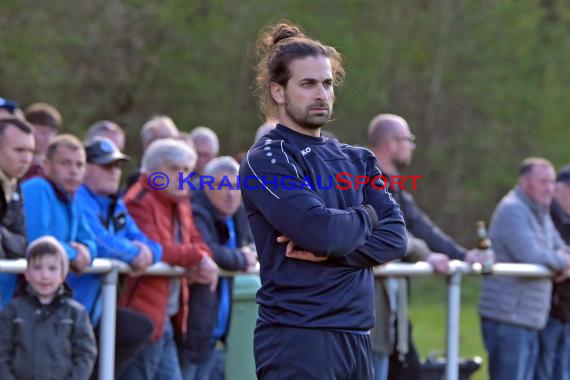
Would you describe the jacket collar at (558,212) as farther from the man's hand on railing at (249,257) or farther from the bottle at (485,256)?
the man's hand on railing at (249,257)

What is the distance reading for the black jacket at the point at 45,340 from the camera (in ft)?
21.5

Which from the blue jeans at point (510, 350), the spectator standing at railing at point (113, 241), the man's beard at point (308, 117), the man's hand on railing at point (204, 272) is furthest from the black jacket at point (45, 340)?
the blue jeans at point (510, 350)

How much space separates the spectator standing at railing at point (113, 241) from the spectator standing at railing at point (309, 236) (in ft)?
8.06

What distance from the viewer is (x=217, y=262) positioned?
7859 millimetres

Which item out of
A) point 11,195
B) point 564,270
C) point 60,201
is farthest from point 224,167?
point 564,270

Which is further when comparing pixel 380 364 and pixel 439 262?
pixel 439 262

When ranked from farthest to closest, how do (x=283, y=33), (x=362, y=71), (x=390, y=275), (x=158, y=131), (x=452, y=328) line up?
1. (x=362, y=71)
2. (x=158, y=131)
3. (x=452, y=328)
4. (x=390, y=275)
5. (x=283, y=33)

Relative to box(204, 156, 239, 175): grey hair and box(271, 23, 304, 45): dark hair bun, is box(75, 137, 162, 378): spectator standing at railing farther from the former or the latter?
box(271, 23, 304, 45): dark hair bun

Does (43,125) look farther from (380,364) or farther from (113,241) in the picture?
(380,364)

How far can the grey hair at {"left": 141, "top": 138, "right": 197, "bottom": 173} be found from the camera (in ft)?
26.1

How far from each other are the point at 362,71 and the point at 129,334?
15.0 meters

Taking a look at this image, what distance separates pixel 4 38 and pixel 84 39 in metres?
1.39

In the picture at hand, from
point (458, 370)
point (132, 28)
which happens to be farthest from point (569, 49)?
point (458, 370)

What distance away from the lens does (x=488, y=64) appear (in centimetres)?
2309
